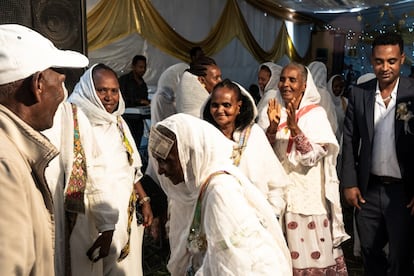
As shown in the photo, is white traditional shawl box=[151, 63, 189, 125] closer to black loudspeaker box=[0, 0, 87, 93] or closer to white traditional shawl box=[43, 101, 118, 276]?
black loudspeaker box=[0, 0, 87, 93]

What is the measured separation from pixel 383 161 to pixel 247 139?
0.90 meters

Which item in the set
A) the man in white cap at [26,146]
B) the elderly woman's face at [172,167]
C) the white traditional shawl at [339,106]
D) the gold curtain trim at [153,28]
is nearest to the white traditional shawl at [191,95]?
the elderly woman's face at [172,167]

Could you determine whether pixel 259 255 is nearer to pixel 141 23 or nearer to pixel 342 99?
pixel 342 99

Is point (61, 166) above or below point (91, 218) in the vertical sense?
above

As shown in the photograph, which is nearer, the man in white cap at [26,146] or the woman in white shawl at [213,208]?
the man in white cap at [26,146]

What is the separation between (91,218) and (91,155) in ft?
1.03

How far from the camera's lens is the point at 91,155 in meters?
2.28

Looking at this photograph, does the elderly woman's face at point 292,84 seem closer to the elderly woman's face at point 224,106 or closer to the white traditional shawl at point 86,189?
the elderly woman's face at point 224,106

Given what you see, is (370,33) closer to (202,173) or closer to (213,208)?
(202,173)

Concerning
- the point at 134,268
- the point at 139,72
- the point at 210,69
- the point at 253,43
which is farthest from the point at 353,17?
the point at 134,268

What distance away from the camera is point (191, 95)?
138 inches

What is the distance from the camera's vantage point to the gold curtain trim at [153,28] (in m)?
6.79

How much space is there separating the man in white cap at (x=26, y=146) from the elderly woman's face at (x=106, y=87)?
4.03 ft

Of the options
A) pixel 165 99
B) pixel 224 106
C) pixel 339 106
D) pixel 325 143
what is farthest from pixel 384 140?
pixel 339 106
